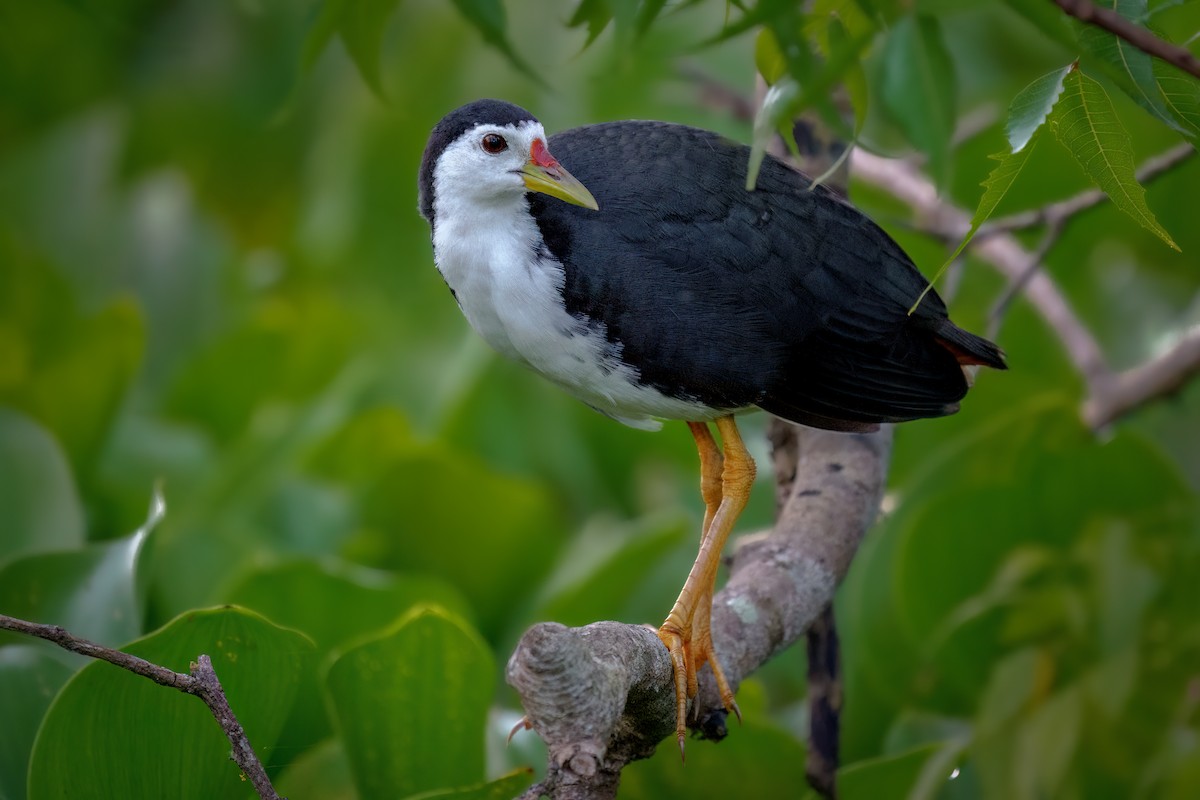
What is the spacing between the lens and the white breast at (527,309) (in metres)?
1.64

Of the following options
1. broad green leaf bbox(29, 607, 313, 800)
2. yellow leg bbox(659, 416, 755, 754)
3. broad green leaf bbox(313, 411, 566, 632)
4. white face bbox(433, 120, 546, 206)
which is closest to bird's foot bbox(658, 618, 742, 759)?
yellow leg bbox(659, 416, 755, 754)

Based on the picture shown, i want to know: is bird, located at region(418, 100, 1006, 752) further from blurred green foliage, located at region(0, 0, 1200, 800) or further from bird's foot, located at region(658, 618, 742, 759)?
blurred green foliage, located at region(0, 0, 1200, 800)

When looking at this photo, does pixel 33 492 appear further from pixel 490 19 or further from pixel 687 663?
pixel 490 19

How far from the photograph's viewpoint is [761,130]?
3.77ft

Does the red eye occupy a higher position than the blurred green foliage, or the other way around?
the red eye

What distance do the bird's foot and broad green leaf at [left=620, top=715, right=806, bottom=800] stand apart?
0.27 metres

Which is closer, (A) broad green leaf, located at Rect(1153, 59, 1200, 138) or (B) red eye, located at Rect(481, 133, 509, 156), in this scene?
(A) broad green leaf, located at Rect(1153, 59, 1200, 138)

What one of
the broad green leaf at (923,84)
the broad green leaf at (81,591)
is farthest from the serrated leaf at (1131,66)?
the broad green leaf at (81,591)

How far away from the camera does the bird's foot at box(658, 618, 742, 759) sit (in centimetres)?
166

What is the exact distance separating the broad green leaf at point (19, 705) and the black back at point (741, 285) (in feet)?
3.09

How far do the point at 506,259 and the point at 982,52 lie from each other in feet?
12.3

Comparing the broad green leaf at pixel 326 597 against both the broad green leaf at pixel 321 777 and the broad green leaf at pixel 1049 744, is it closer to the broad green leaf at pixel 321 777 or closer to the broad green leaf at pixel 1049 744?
the broad green leaf at pixel 321 777

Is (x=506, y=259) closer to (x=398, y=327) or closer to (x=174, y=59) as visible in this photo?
(x=398, y=327)

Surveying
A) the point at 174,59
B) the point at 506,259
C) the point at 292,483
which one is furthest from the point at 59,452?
the point at 174,59
